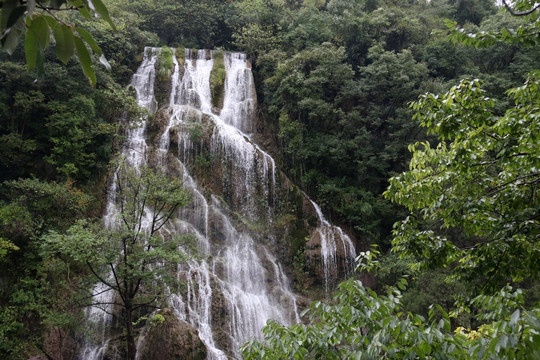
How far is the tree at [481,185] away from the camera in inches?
138

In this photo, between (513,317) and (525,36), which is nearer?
(513,317)

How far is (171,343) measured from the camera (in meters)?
9.04

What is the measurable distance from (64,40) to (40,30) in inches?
2.7

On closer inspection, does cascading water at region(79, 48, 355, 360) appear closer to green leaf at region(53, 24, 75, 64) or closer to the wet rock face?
the wet rock face

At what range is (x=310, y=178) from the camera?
17.5 metres

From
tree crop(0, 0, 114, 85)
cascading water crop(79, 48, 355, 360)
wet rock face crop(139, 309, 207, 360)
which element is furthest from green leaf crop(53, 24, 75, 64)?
cascading water crop(79, 48, 355, 360)

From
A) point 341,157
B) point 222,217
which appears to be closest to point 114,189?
point 222,217

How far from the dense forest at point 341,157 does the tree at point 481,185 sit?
1.0 inches

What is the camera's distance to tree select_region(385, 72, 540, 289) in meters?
3.51

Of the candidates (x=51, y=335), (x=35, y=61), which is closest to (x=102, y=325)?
(x=51, y=335)

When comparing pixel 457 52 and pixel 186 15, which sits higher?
pixel 186 15

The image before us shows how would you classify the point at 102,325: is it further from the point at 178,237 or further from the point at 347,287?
the point at 347,287

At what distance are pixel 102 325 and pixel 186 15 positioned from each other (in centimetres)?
2086

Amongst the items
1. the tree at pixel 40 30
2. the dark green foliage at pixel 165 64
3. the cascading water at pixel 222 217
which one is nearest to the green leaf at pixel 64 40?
the tree at pixel 40 30
